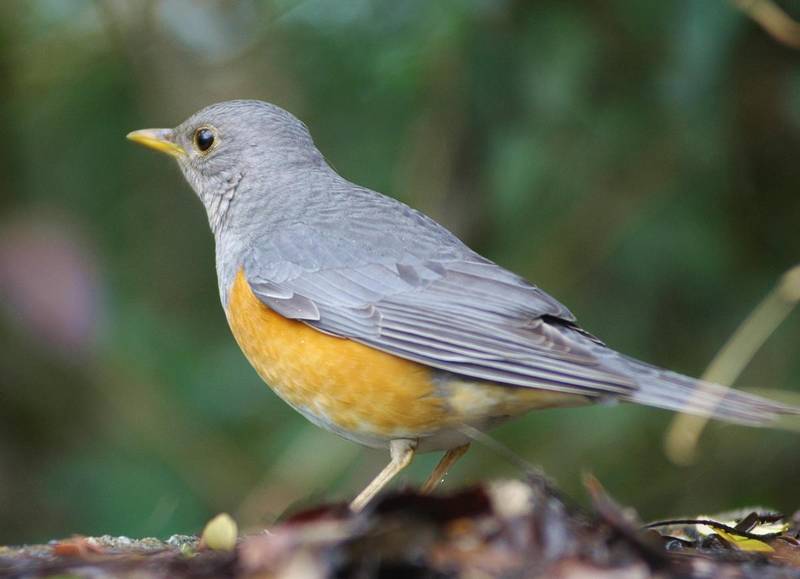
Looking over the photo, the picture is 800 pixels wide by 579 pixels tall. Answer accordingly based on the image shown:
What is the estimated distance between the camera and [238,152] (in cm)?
615

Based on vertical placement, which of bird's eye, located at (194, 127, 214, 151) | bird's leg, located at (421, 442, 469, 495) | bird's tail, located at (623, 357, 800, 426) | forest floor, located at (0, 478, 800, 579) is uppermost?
bird's eye, located at (194, 127, 214, 151)

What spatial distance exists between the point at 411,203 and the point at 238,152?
5.56 feet

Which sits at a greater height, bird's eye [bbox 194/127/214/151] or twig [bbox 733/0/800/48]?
twig [bbox 733/0/800/48]

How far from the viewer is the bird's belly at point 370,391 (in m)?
4.64

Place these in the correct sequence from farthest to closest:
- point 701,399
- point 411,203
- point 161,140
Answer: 1. point 411,203
2. point 161,140
3. point 701,399

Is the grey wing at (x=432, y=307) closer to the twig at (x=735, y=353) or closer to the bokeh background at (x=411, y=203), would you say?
the bokeh background at (x=411, y=203)

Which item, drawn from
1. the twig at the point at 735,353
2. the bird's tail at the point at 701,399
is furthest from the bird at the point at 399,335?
the twig at the point at 735,353

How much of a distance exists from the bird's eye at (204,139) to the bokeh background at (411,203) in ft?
4.18

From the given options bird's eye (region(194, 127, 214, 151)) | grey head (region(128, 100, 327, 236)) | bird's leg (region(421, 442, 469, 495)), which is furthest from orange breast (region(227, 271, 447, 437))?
bird's eye (region(194, 127, 214, 151))

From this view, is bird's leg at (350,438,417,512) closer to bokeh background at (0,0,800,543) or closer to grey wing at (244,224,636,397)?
grey wing at (244,224,636,397)

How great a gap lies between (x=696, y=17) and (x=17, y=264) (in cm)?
430

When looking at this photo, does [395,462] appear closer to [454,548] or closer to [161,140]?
[454,548]

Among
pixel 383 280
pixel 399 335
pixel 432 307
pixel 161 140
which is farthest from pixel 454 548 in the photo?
pixel 161 140

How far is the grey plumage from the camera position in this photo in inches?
170
